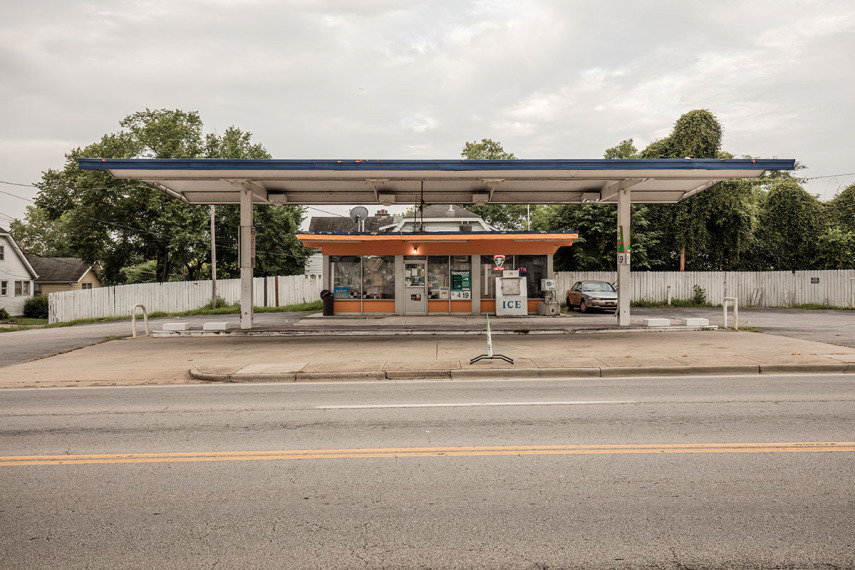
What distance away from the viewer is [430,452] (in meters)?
5.31

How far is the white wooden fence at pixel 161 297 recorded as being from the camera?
27938 millimetres

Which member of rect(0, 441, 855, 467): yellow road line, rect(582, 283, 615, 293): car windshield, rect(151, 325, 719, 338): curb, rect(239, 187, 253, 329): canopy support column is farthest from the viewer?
rect(582, 283, 615, 293): car windshield

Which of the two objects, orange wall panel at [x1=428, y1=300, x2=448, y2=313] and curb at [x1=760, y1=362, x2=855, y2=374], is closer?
curb at [x1=760, y1=362, x2=855, y2=374]

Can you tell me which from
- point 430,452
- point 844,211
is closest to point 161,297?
point 430,452

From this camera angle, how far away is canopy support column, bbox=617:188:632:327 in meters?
17.1

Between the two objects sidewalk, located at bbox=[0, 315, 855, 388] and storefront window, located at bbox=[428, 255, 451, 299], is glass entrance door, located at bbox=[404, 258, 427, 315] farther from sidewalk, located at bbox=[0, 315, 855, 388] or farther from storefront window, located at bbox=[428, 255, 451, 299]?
sidewalk, located at bbox=[0, 315, 855, 388]

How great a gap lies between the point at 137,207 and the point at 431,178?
1210 inches

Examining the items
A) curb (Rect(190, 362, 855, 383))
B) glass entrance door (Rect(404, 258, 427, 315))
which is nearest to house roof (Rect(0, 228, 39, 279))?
glass entrance door (Rect(404, 258, 427, 315))

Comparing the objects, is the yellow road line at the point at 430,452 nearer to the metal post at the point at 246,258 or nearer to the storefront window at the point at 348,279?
the metal post at the point at 246,258

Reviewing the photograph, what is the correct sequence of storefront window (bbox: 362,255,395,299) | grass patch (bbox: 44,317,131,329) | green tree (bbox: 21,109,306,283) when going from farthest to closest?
1. green tree (bbox: 21,109,306,283)
2. grass patch (bbox: 44,317,131,329)
3. storefront window (bbox: 362,255,395,299)

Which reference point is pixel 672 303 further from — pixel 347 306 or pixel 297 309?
pixel 297 309

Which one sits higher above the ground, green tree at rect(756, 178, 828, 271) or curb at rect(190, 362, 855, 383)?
green tree at rect(756, 178, 828, 271)

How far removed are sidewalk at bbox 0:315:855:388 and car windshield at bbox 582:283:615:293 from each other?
346 inches

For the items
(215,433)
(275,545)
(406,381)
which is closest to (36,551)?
(275,545)
